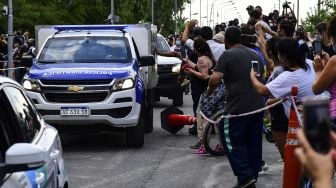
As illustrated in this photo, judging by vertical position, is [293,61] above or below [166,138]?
above

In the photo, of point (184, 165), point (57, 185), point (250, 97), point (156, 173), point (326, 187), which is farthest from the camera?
point (184, 165)

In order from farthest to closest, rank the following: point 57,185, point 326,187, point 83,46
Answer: point 83,46, point 57,185, point 326,187

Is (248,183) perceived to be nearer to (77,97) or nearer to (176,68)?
(77,97)

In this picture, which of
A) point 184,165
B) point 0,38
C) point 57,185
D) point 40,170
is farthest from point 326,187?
point 0,38

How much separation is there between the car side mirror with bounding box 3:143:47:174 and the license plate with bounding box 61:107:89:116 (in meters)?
6.98

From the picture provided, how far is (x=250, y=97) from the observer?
755 cm

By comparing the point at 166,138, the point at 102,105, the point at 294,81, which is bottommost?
the point at 166,138

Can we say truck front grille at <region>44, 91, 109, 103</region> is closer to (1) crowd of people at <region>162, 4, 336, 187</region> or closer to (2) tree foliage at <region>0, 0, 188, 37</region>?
(1) crowd of people at <region>162, 4, 336, 187</region>

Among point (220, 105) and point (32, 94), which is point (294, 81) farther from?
point (32, 94)

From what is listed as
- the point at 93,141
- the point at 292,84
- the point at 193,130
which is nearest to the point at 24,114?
the point at 292,84

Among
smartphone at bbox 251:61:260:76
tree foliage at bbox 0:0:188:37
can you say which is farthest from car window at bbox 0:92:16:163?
tree foliage at bbox 0:0:188:37

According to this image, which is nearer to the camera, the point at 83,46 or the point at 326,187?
the point at 326,187

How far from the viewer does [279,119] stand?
707cm

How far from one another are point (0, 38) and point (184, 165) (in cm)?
1915
